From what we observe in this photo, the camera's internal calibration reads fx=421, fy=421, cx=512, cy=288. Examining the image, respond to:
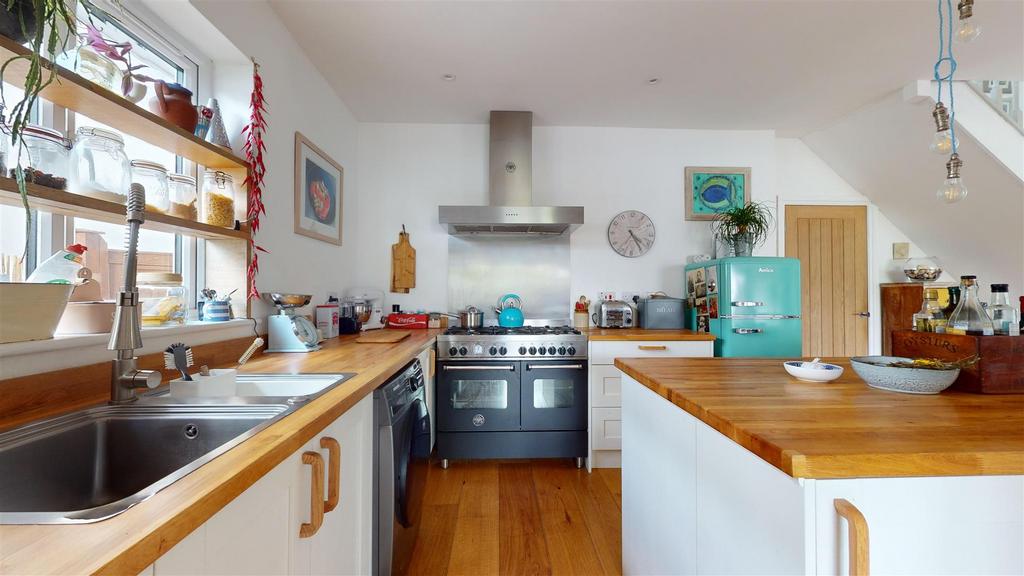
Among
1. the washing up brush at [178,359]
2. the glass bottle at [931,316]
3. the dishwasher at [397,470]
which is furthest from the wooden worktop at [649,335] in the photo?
the washing up brush at [178,359]

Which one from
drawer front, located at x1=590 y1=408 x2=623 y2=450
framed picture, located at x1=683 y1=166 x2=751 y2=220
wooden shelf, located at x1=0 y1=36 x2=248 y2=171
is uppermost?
framed picture, located at x1=683 y1=166 x2=751 y2=220

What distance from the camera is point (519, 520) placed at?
2164 millimetres

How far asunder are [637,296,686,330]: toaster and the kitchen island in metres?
2.08

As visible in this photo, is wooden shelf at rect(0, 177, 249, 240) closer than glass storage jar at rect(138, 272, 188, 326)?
Yes

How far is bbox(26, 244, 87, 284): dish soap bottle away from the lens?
1.02 m

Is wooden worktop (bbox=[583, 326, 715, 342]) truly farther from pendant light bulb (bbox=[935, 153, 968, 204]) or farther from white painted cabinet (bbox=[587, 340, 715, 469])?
pendant light bulb (bbox=[935, 153, 968, 204])

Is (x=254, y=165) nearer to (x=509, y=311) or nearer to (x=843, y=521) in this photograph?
(x=509, y=311)

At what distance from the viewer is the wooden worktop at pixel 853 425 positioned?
0.67 metres

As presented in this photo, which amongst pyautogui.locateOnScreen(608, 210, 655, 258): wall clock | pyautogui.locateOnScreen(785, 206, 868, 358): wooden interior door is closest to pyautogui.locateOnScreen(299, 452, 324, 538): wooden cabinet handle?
pyautogui.locateOnScreen(608, 210, 655, 258): wall clock

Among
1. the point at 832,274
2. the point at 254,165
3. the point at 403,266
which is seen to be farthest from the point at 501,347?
the point at 832,274

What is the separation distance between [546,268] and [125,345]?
274 centimetres

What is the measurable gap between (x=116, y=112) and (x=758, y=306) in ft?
11.1

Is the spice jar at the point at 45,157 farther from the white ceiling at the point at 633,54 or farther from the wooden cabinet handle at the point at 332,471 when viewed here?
the white ceiling at the point at 633,54

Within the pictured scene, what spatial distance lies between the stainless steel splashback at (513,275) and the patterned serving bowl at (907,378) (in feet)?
7.78
